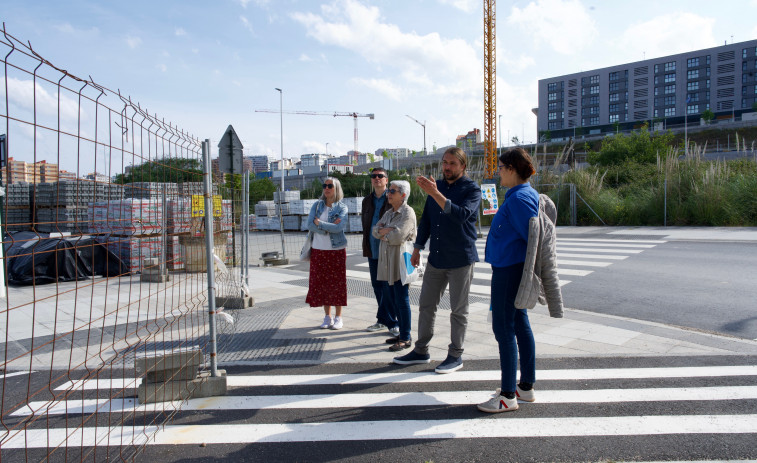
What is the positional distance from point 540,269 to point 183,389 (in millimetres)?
2940

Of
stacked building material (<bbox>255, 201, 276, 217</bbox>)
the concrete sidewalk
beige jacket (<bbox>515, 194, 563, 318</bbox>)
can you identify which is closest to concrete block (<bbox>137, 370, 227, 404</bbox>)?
the concrete sidewalk

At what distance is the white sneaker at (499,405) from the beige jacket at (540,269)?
71cm

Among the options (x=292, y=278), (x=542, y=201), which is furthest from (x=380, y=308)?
(x=292, y=278)

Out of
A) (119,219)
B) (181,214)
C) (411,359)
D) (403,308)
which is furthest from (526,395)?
(181,214)

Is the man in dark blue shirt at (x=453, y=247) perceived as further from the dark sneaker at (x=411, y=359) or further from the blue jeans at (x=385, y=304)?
the blue jeans at (x=385, y=304)

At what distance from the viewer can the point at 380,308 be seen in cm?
602

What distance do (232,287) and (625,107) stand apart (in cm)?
10594

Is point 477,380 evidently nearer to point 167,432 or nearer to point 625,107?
point 167,432

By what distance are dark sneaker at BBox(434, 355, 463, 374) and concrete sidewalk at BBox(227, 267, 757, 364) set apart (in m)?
0.37

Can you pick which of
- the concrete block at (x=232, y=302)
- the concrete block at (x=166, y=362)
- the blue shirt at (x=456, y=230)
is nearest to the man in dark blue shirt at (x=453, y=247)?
the blue shirt at (x=456, y=230)

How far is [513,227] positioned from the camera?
3.65m

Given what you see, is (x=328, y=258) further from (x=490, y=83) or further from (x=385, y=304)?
(x=490, y=83)

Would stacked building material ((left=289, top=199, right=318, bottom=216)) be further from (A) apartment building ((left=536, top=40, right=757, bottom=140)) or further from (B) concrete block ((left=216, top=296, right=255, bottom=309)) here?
(A) apartment building ((left=536, top=40, right=757, bottom=140))

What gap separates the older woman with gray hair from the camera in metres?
5.21
